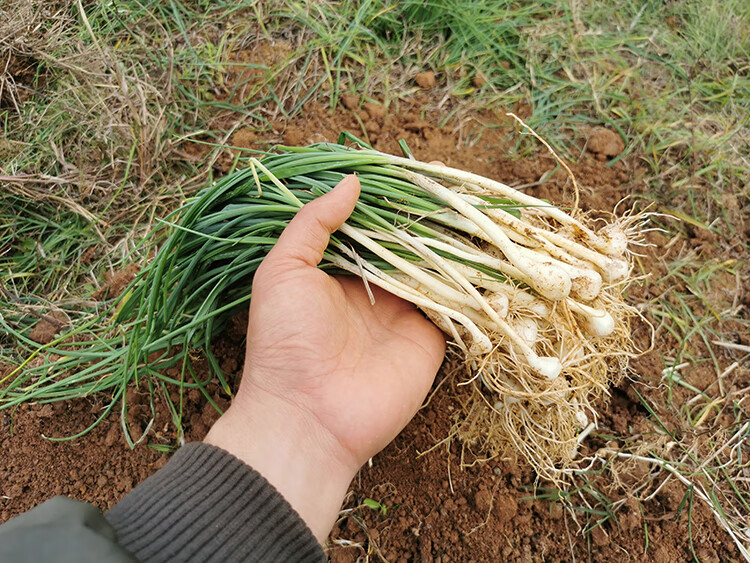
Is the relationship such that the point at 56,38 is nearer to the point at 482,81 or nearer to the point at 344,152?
the point at 344,152

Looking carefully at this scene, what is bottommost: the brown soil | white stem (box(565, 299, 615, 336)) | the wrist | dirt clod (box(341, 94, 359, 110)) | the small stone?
the brown soil

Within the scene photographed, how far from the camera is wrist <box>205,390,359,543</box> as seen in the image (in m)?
1.28

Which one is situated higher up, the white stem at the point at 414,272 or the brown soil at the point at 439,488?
the white stem at the point at 414,272

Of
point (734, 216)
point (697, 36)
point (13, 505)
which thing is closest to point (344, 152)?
point (13, 505)

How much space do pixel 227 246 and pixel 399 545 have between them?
1.04 m

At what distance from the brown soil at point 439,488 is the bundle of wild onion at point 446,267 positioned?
17 cm

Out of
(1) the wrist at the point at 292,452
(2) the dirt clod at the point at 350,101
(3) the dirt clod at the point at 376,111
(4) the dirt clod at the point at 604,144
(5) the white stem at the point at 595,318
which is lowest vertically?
(1) the wrist at the point at 292,452

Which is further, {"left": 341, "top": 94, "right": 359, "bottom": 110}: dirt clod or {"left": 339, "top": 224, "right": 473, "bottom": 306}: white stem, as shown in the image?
{"left": 341, "top": 94, "right": 359, "bottom": 110}: dirt clod

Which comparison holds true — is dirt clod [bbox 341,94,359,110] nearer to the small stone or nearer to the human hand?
the small stone

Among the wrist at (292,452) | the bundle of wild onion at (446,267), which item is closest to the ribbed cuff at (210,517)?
the wrist at (292,452)

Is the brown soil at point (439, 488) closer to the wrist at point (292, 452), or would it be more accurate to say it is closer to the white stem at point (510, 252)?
the wrist at point (292, 452)

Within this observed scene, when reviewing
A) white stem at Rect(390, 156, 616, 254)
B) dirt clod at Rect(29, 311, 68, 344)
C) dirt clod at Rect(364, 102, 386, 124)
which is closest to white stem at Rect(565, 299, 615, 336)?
white stem at Rect(390, 156, 616, 254)

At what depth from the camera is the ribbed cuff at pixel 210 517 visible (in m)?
1.13

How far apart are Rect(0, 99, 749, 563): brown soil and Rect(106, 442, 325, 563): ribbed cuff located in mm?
413
